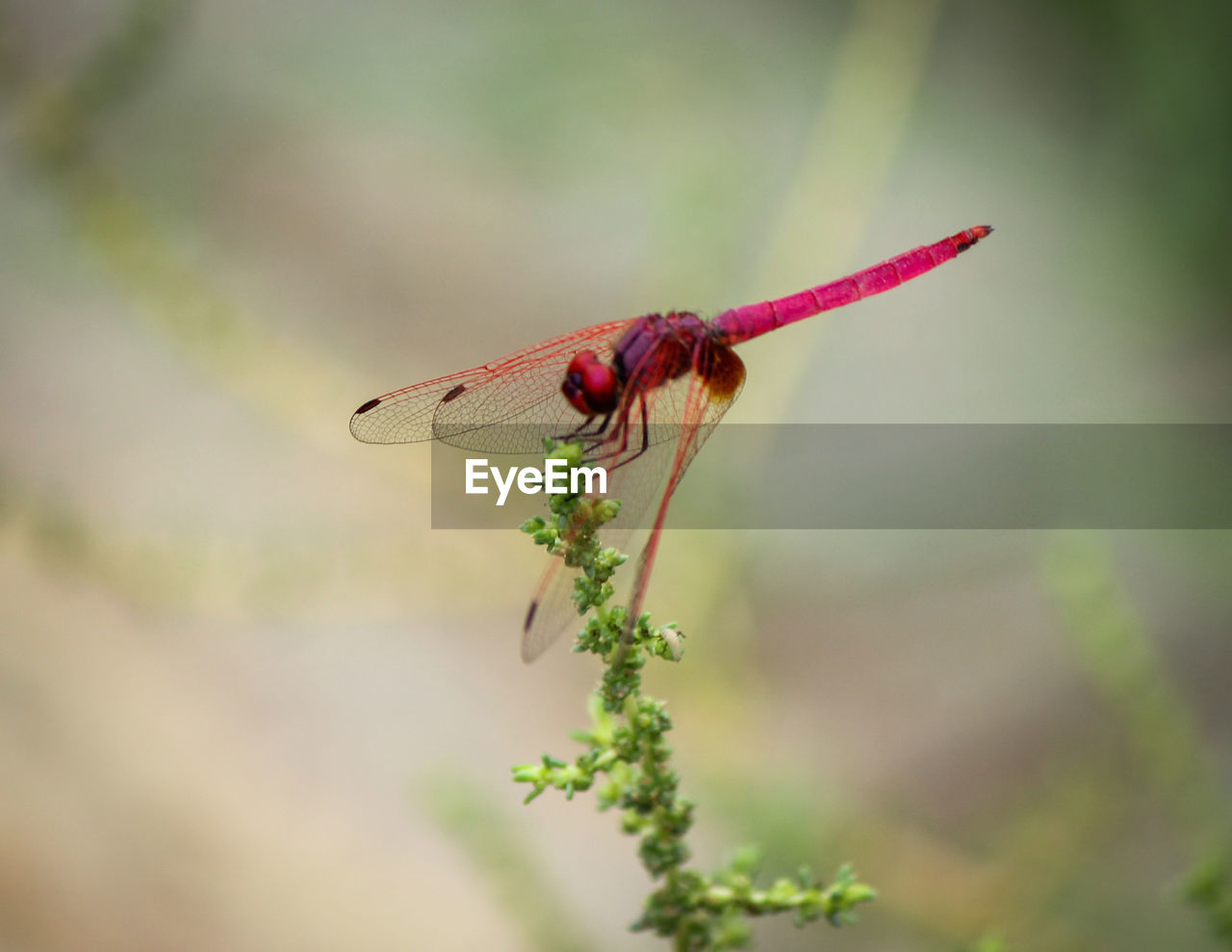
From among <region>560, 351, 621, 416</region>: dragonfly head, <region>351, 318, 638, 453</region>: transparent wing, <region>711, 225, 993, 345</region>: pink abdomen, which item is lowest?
<region>560, 351, 621, 416</region>: dragonfly head

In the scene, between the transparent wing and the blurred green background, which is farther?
the blurred green background

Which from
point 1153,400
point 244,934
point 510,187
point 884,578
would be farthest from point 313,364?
point 1153,400

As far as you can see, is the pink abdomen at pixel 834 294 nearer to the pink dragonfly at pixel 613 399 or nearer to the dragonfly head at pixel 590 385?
the pink dragonfly at pixel 613 399

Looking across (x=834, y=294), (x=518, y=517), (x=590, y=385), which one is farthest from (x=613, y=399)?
(x=518, y=517)

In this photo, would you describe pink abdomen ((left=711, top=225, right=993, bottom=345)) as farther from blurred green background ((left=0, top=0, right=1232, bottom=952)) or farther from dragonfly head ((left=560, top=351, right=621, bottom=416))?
blurred green background ((left=0, top=0, right=1232, bottom=952))

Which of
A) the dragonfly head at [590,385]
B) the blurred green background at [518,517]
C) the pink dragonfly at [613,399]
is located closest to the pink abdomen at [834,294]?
the pink dragonfly at [613,399]

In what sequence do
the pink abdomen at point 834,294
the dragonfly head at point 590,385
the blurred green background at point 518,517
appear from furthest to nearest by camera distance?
the blurred green background at point 518,517
the pink abdomen at point 834,294
the dragonfly head at point 590,385

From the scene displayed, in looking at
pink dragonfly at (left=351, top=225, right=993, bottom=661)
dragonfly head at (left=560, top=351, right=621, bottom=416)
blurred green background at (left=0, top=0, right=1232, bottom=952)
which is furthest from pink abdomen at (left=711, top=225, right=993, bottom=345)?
blurred green background at (left=0, top=0, right=1232, bottom=952)
